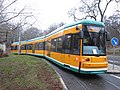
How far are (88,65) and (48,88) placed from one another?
2989 mm

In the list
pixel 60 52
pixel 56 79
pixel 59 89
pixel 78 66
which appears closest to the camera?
pixel 59 89

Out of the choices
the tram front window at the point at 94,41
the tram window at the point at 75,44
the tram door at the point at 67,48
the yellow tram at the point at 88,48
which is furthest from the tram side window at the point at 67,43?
the tram front window at the point at 94,41

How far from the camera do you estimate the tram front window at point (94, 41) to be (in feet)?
37.1

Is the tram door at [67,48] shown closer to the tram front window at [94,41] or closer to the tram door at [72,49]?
the tram door at [72,49]

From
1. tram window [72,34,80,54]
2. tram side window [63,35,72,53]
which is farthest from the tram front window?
tram side window [63,35,72,53]

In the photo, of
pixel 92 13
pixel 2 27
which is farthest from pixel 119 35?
pixel 2 27

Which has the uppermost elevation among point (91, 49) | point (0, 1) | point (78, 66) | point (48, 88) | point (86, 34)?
point (0, 1)

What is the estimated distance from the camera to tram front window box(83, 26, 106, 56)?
11297mm

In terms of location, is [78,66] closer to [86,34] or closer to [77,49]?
[77,49]

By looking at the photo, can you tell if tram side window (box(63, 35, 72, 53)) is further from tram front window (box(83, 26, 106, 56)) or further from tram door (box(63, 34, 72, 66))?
tram front window (box(83, 26, 106, 56))

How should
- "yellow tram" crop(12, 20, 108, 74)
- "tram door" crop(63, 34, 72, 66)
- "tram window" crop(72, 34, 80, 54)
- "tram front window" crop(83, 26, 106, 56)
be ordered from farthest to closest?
"tram door" crop(63, 34, 72, 66) → "tram window" crop(72, 34, 80, 54) → "tram front window" crop(83, 26, 106, 56) → "yellow tram" crop(12, 20, 108, 74)

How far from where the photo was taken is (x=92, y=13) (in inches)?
1237

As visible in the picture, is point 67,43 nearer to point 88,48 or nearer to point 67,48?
point 67,48

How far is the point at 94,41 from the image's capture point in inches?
453
